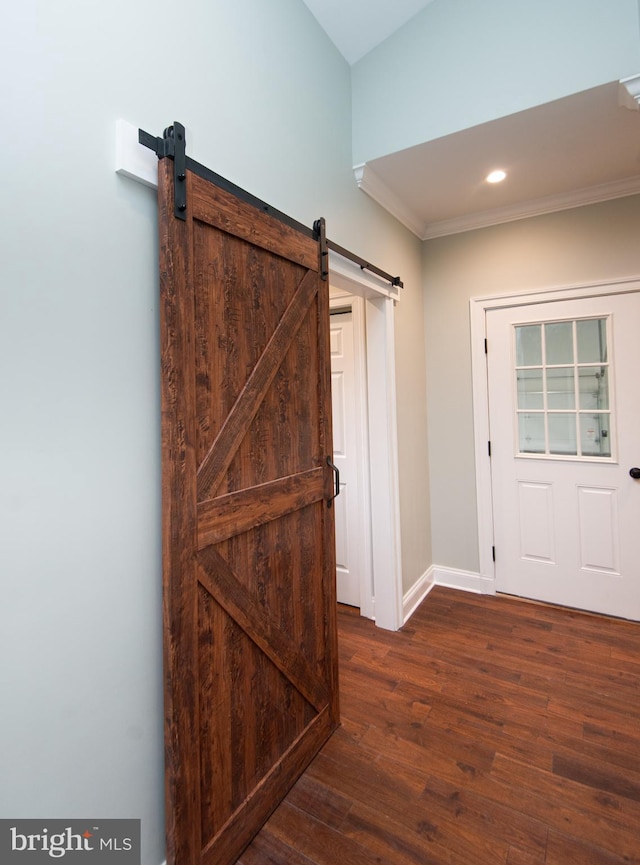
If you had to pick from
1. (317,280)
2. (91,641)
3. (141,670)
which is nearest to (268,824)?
(141,670)

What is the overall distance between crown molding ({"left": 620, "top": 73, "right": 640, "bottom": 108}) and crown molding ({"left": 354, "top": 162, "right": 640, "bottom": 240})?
95 cm

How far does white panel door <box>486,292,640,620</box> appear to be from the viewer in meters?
2.72

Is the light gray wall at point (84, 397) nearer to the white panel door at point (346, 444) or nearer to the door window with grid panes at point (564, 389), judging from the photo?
the white panel door at point (346, 444)

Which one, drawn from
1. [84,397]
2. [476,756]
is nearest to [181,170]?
[84,397]

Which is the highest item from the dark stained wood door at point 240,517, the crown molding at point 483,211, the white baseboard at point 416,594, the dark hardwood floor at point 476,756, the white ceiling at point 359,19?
the white ceiling at point 359,19

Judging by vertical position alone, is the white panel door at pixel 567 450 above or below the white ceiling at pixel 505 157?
below

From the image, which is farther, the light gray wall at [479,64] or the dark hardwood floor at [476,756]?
the light gray wall at [479,64]

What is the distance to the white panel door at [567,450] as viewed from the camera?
2.72 meters

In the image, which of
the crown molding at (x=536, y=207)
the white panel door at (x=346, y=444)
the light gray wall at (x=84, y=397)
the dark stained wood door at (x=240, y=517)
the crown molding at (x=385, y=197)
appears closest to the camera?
the light gray wall at (x=84, y=397)

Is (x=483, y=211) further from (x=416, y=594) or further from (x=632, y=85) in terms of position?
(x=416, y=594)

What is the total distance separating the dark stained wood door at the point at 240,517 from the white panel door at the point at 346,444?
1.06m

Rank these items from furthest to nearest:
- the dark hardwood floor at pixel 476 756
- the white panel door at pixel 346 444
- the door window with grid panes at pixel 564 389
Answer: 1. the white panel door at pixel 346 444
2. the door window with grid panes at pixel 564 389
3. the dark hardwood floor at pixel 476 756

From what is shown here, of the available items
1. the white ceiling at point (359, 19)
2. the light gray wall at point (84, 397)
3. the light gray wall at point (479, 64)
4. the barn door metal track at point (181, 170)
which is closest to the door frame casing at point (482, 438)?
the light gray wall at point (479, 64)

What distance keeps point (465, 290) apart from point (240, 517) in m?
2.57
